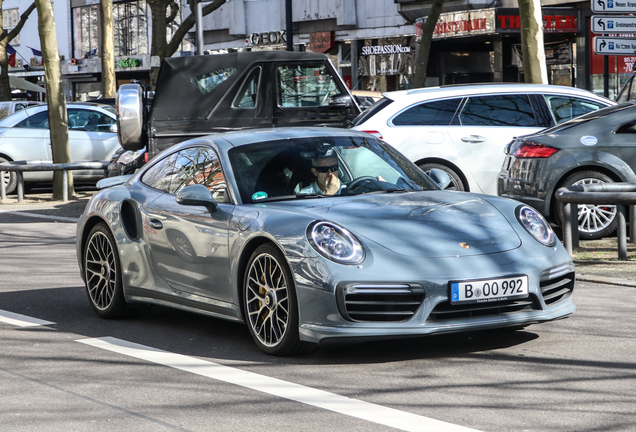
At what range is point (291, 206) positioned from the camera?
20.3ft

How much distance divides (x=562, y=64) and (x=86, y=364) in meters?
25.4

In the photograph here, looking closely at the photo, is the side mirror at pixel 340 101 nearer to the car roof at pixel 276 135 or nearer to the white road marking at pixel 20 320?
the car roof at pixel 276 135

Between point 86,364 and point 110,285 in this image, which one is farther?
point 110,285

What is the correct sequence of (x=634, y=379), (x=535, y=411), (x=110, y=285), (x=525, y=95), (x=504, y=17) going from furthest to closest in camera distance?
(x=504, y=17) → (x=525, y=95) → (x=110, y=285) → (x=634, y=379) → (x=535, y=411)

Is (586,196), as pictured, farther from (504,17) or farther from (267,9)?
(267,9)

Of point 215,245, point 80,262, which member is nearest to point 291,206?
point 215,245

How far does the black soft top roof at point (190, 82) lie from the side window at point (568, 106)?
10.0ft

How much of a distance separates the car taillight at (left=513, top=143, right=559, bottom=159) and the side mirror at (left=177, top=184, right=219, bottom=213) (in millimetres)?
5369

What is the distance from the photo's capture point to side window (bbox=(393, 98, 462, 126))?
1262 centimetres

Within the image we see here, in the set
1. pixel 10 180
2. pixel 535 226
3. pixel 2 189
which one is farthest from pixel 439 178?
pixel 10 180

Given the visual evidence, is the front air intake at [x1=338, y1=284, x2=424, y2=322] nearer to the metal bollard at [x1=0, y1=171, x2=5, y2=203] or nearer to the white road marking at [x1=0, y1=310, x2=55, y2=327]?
the white road marking at [x1=0, y1=310, x2=55, y2=327]

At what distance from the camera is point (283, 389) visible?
5184 mm

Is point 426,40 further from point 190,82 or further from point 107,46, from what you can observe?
point 190,82

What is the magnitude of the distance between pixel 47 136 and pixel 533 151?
12.3 m
